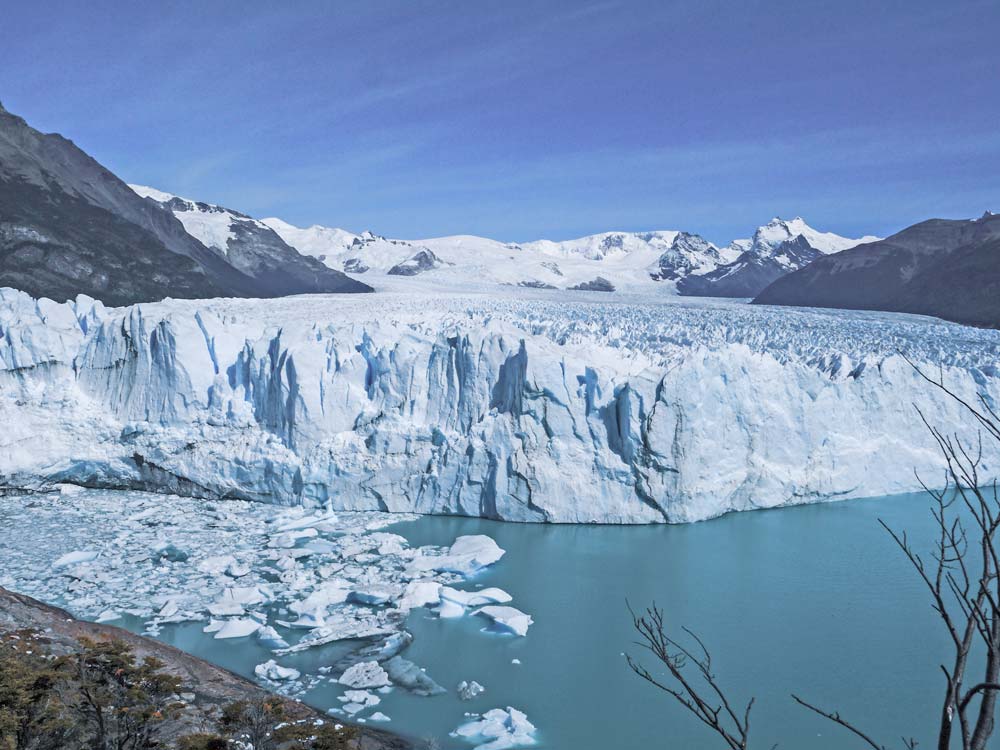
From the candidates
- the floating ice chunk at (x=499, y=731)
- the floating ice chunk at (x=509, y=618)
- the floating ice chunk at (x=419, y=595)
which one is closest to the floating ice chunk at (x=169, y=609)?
the floating ice chunk at (x=419, y=595)

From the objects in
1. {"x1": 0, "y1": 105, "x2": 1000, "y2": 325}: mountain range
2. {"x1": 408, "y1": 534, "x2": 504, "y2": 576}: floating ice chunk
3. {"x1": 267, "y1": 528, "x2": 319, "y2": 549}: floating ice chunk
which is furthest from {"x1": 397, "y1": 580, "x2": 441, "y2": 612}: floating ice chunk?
{"x1": 0, "y1": 105, "x2": 1000, "y2": 325}: mountain range

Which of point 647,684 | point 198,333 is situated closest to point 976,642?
point 647,684

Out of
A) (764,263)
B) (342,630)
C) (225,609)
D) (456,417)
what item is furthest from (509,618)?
(764,263)

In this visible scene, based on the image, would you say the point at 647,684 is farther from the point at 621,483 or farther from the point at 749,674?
the point at 621,483

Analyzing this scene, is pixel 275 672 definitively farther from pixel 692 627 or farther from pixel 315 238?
pixel 315 238

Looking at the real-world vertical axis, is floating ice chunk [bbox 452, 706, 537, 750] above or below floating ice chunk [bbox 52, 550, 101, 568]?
below

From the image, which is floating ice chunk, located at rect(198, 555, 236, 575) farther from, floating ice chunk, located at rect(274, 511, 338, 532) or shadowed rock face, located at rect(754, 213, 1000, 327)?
shadowed rock face, located at rect(754, 213, 1000, 327)
